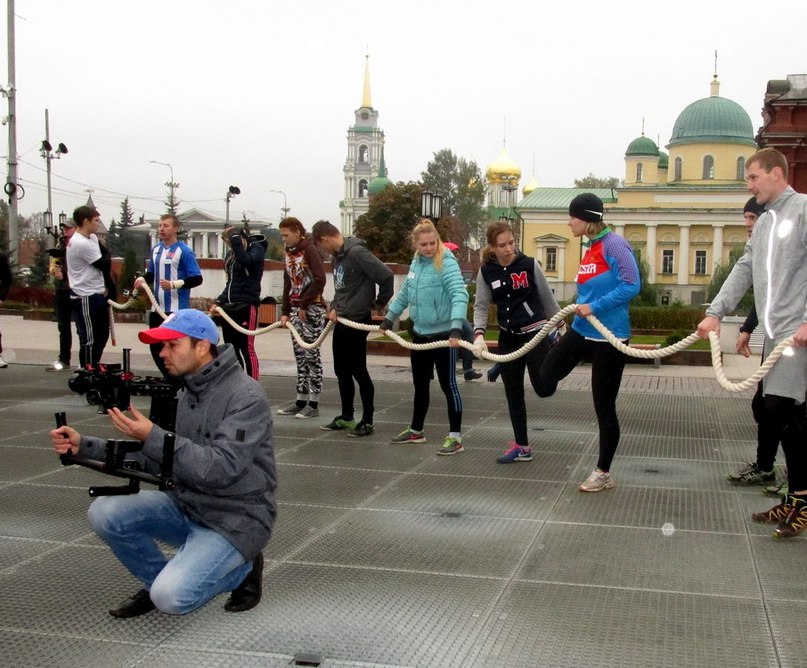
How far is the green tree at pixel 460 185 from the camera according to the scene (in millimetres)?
96125

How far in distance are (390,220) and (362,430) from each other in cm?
6295

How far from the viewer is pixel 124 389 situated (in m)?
3.94

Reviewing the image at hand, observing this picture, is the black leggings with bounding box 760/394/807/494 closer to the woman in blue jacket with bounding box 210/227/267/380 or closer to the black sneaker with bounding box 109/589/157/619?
the black sneaker with bounding box 109/589/157/619

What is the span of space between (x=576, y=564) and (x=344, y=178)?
151 metres

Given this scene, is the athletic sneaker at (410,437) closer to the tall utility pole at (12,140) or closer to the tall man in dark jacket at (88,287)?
the tall man in dark jacket at (88,287)

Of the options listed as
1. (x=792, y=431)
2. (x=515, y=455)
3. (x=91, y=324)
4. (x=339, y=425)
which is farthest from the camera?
(x=91, y=324)

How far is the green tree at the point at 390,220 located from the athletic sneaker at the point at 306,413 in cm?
6079

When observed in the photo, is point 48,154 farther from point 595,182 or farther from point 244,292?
Answer: point 595,182

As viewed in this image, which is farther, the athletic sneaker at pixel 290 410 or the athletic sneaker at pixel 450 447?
the athletic sneaker at pixel 290 410

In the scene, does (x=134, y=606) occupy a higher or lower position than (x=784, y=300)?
lower

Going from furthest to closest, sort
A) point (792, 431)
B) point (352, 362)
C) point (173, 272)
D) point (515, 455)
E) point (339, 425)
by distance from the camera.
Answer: point (173, 272), point (339, 425), point (352, 362), point (515, 455), point (792, 431)

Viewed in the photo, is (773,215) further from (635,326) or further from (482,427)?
(635,326)

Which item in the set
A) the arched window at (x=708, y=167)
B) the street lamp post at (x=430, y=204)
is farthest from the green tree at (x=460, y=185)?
the street lamp post at (x=430, y=204)

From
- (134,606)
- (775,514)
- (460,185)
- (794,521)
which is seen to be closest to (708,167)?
(460,185)
